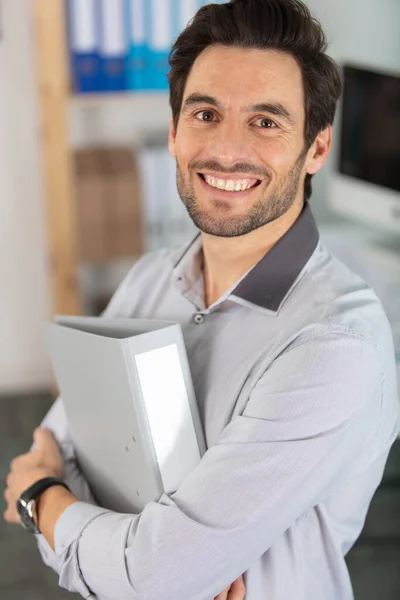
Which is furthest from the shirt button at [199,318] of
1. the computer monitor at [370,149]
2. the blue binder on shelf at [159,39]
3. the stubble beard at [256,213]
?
the blue binder on shelf at [159,39]

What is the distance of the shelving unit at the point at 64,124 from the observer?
255cm

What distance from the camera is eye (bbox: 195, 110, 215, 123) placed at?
4.02 ft

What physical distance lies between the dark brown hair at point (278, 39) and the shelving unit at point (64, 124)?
1375 millimetres

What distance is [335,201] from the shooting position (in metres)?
2.55

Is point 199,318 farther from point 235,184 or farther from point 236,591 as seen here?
point 236,591

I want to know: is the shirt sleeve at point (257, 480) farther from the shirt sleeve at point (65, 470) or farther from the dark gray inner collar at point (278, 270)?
the shirt sleeve at point (65, 470)

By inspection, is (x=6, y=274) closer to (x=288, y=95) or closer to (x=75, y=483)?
(x=75, y=483)

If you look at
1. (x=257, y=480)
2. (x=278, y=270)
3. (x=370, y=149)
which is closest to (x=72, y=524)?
(x=257, y=480)

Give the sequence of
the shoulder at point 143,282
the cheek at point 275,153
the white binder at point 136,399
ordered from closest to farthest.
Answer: the white binder at point 136,399 → the cheek at point 275,153 → the shoulder at point 143,282

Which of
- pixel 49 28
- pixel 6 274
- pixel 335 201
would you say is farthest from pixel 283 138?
pixel 6 274

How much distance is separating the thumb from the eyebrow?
0.60 metres

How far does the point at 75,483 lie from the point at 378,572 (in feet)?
4.00

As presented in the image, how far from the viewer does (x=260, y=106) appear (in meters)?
1.17

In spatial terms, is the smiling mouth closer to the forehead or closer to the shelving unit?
the forehead
